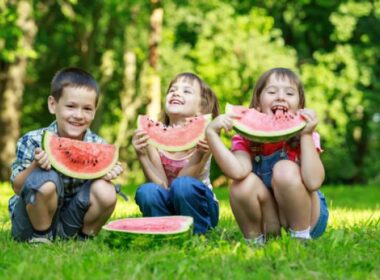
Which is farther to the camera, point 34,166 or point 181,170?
point 181,170

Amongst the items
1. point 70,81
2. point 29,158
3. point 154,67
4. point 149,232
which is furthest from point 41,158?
point 154,67

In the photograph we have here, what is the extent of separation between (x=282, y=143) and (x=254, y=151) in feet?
Result: 0.61

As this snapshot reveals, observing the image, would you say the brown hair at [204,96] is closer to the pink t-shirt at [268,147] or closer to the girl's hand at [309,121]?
the pink t-shirt at [268,147]

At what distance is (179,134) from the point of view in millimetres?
4688

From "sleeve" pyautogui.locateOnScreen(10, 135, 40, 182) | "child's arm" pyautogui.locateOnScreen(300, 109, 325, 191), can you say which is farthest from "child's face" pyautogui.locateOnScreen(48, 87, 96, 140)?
"child's arm" pyautogui.locateOnScreen(300, 109, 325, 191)

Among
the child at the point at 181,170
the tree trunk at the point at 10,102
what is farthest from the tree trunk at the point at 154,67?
the child at the point at 181,170

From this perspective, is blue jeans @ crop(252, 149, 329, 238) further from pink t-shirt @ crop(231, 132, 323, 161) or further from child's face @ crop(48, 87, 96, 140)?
child's face @ crop(48, 87, 96, 140)

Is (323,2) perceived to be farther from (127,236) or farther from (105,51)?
(127,236)

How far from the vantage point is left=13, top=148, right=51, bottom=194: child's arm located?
13.7ft

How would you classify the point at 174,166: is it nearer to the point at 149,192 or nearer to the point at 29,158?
the point at 149,192

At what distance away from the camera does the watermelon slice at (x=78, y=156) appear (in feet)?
14.0

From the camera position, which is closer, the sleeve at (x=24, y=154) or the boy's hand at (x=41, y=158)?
the boy's hand at (x=41, y=158)

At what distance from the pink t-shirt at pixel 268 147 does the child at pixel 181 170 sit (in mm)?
336

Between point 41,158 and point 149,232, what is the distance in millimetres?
867
